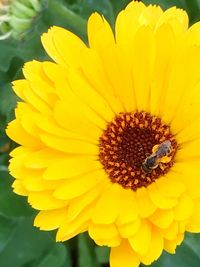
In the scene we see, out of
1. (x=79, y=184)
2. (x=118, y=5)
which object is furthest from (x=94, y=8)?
(x=79, y=184)

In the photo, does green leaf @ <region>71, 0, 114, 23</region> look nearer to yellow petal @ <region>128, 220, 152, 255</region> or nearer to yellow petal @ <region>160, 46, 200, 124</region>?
yellow petal @ <region>160, 46, 200, 124</region>

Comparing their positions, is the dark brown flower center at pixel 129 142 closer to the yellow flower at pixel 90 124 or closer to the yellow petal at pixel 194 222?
the yellow flower at pixel 90 124

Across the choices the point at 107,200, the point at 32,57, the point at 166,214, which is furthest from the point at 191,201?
the point at 32,57

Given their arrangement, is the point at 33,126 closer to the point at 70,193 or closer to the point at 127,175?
the point at 70,193

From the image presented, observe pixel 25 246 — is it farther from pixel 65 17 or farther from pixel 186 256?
pixel 65 17

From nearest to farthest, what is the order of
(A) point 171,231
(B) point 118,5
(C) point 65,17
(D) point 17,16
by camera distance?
(A) point 171,231 → (D) point 17,16 → (C) point 65,17 → (B) point 118,5

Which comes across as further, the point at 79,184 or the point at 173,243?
the point at 79,184
